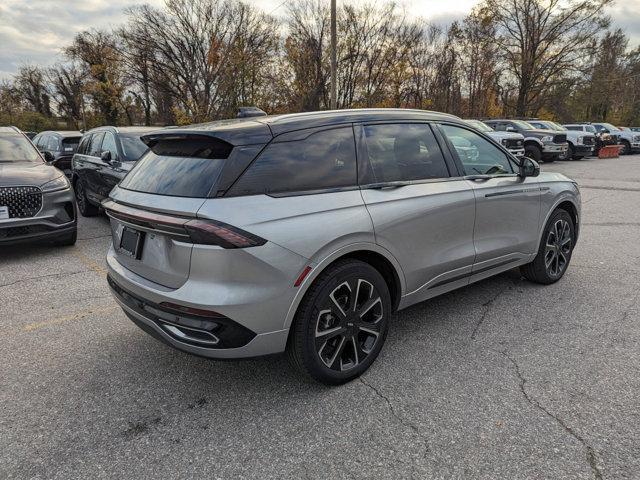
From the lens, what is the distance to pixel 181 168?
2.68 meters

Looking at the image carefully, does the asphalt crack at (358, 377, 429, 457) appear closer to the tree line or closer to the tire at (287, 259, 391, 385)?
the tire at (287, 259, 391, 385)

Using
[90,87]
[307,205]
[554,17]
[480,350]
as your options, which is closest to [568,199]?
[480,350]

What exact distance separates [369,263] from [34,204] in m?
4.87

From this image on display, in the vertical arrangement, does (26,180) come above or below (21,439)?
above

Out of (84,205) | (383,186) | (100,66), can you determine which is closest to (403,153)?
(383,186)

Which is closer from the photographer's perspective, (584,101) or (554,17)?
(554,17)

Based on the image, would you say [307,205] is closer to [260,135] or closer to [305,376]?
[260,135]

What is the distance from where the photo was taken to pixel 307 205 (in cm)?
256

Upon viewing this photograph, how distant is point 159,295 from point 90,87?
4060cm

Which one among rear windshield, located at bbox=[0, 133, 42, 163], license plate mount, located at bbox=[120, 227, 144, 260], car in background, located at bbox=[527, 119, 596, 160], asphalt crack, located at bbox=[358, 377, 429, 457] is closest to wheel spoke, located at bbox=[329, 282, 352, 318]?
asphalt crack, located at bbox=[358, 377, 429, 457]

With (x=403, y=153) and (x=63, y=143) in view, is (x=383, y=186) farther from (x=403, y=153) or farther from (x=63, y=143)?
(x=63, y=143)

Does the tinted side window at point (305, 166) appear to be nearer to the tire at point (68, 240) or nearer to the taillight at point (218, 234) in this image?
the taillight at point (218, 234)

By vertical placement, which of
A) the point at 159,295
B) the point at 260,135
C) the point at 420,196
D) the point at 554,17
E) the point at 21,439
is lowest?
the point at 21,439

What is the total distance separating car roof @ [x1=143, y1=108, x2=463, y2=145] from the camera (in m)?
2.56
